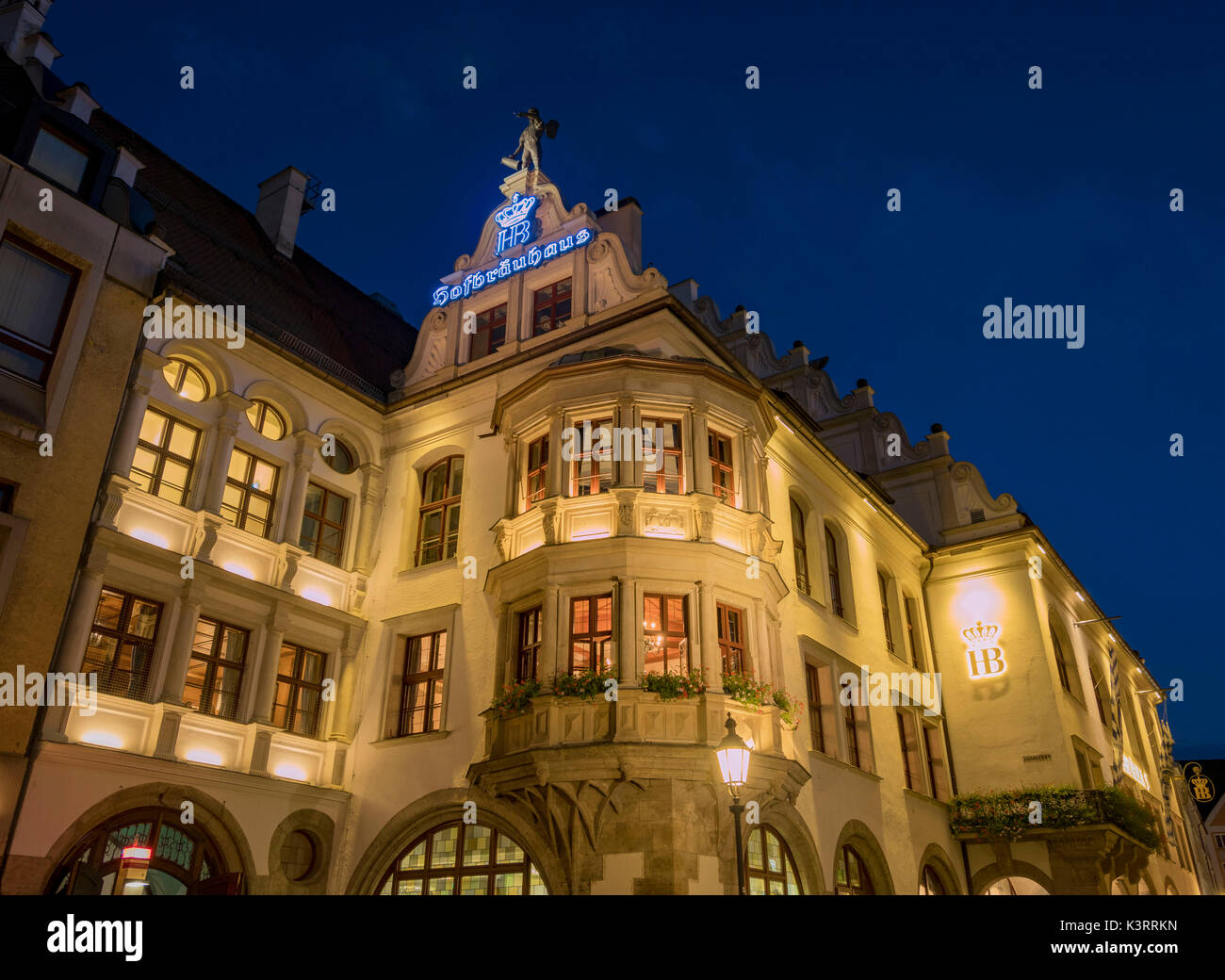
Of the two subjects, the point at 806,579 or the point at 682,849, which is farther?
the point at 806,579

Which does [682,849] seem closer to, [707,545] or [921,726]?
[707,545]

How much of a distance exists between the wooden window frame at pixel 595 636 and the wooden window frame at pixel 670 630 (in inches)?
25.1

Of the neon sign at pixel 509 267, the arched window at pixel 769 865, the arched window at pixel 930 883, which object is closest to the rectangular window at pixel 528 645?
the arched window at pixel 769 865

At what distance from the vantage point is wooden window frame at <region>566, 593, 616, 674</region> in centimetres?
1686

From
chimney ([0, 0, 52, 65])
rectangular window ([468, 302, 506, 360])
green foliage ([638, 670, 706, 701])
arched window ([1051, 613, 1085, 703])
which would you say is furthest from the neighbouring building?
Result: chimney ([0, 0, 52, 65])

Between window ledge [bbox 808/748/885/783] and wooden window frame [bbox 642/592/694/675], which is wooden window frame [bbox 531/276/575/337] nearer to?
wooden window frame [bbox 642/592/694/675]

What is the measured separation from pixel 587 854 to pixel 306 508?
10287 mm

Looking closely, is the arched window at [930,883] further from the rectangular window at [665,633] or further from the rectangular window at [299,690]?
the rectangular window at [299,690]

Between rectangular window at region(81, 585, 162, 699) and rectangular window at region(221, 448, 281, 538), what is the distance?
8.82 ft

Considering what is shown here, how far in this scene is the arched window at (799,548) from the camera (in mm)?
22781

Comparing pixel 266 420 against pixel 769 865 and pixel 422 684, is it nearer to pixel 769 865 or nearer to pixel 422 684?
pixel 422 684

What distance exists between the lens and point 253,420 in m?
20.4

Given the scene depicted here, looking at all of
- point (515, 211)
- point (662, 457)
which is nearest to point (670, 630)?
point (662, 457)
